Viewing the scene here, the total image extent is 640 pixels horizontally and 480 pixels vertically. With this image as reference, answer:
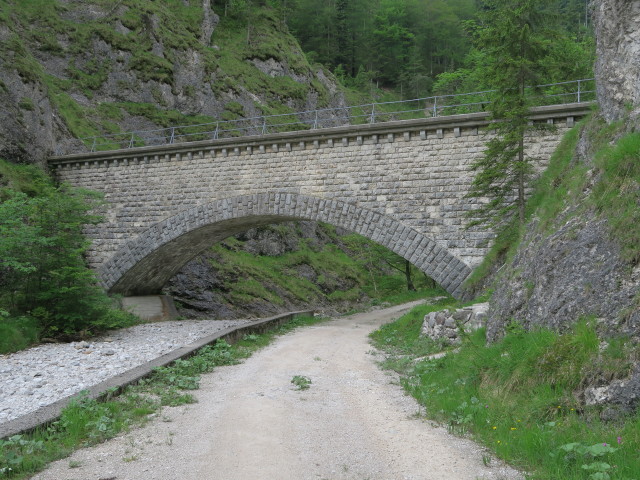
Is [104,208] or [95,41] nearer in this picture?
[104,208]

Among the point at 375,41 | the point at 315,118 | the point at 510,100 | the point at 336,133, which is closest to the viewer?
the point at 510,100

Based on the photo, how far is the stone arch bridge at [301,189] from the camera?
14367 mm

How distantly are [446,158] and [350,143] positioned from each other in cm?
325

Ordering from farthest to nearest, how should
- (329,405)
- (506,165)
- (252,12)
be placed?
(252,12), (506,165), (329,405)

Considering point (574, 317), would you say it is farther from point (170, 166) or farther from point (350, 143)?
point (170, 166)

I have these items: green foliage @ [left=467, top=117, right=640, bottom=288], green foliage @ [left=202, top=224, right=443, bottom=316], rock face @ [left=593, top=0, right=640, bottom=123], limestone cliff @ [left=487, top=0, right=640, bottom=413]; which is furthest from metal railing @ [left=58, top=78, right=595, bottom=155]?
green foliage @ [left=202, top=224, right=443, bottom=316]

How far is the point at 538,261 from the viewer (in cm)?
720

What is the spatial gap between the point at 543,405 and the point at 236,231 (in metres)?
17.7

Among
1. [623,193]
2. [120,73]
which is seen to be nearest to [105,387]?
[623,193]

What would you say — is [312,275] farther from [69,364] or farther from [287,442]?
[287,442]

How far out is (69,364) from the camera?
945cm

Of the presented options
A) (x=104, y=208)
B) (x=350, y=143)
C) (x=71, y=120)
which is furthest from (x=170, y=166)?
(x=71, y=120)

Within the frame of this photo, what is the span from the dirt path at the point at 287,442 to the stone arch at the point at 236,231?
293 inches

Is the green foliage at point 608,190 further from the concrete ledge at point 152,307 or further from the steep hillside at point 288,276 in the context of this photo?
the steep hillside at point 288,276
